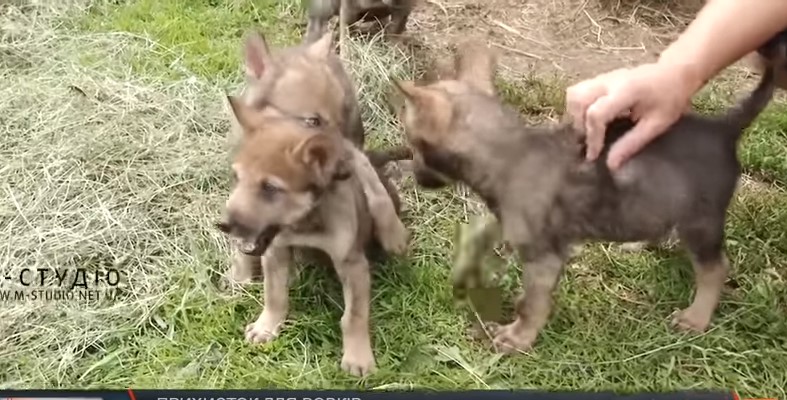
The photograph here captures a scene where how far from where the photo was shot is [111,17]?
1.59 meters

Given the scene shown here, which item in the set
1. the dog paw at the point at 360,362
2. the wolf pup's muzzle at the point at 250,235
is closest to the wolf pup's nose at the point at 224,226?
the wolf pup's muzzle at the point at 250,235

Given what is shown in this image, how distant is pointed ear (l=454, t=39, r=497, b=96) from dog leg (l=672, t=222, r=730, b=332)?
1.15 feet

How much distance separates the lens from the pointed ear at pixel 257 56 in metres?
1.53

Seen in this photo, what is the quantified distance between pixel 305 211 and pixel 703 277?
58 centimetres

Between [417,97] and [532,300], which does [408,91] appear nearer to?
[417,97]

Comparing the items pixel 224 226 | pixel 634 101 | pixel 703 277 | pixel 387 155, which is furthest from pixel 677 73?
pixel 224 226

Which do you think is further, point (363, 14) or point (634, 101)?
point (363, 14)

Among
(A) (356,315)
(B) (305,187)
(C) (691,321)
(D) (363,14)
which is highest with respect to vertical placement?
(D) (363,14)

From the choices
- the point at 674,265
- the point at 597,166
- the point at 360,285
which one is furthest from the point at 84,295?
the point at 674,265

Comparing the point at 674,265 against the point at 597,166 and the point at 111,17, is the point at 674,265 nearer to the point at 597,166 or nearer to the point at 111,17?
the point at 597,166

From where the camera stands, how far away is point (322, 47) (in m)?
1.53

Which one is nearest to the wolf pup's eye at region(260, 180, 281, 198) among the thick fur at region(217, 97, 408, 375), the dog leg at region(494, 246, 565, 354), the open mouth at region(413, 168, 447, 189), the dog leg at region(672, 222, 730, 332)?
the thick fur at region(217, 97, 408, 375)

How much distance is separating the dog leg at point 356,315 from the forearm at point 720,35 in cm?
51

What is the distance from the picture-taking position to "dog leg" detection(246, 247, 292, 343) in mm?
1551
